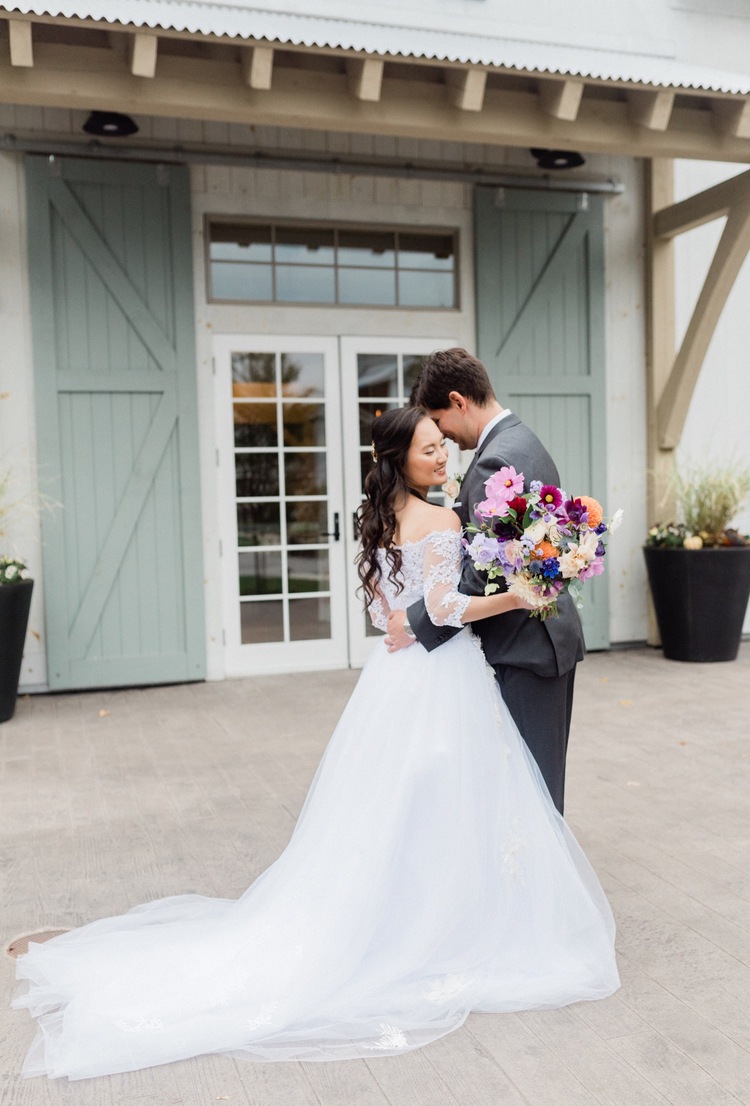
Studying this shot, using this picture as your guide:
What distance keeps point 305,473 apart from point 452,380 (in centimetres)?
400

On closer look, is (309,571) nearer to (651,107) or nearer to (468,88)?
(468,88)

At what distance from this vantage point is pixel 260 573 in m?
6.54

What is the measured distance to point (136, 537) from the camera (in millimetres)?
6250

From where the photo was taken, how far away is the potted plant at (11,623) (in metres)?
5.37

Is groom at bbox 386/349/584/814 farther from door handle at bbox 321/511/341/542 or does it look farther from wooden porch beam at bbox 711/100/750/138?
wooden porch beam at bbox 711/100/750/138

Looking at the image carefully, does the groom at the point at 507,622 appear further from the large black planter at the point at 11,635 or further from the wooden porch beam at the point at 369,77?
Answer: the large black planter at the point at 11,635

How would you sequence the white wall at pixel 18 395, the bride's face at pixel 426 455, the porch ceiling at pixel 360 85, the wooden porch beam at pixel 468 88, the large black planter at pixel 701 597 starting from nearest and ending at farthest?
the bride's face at pixel 426 455
the porch ceiling at pixel 360 85
the wooden porch beam at pixel 468 88
the white wall at pixel 18 395
the large black planter at pixel 701 597

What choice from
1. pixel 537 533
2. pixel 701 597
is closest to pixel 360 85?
pixel 537 533

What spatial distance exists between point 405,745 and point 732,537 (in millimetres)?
4875

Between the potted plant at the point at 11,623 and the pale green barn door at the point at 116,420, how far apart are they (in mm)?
539

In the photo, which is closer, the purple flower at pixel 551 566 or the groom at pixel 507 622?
the purple flower at pixel 551 566

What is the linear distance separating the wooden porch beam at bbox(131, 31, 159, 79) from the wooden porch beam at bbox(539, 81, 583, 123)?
2.14 m

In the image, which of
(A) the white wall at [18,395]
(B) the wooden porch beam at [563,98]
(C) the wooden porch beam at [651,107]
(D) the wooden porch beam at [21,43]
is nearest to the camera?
(D) the wooden porch beam at [21,43]

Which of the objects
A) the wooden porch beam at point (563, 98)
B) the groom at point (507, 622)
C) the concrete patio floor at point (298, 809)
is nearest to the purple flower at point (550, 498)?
the groom at point (507, 622)
